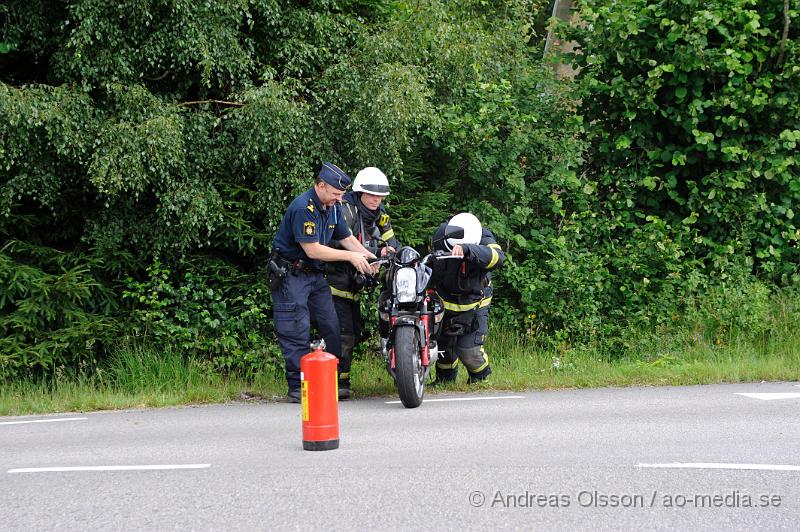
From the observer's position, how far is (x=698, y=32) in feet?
42.1

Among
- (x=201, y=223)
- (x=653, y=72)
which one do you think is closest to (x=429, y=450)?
(x=201, y=223)

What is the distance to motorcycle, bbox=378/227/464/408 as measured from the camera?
8273 mm

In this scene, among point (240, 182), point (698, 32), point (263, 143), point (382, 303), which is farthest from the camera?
point (698, 32)

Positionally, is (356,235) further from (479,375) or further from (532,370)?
(532,370)

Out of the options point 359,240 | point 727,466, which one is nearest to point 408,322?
point 359,240

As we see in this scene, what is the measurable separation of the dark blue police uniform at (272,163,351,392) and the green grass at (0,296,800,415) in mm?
759

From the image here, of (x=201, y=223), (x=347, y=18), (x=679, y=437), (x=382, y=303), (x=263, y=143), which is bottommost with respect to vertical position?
(x=679, y=437)

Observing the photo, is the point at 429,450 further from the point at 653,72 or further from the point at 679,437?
the point at 653,72

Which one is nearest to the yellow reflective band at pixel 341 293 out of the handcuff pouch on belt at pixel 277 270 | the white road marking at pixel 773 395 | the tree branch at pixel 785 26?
the handcuff pouch on belt at pixel 277 270

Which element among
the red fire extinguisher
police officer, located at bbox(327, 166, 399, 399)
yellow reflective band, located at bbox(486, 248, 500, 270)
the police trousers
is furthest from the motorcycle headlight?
the red fire extinguisher

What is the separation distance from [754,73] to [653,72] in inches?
55.7

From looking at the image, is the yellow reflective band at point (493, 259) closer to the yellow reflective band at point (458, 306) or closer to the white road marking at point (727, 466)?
the yellow reflective band at point (458, 306)

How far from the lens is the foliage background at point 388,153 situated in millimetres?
10641

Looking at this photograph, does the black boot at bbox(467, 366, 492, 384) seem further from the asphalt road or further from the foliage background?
the foliage background
